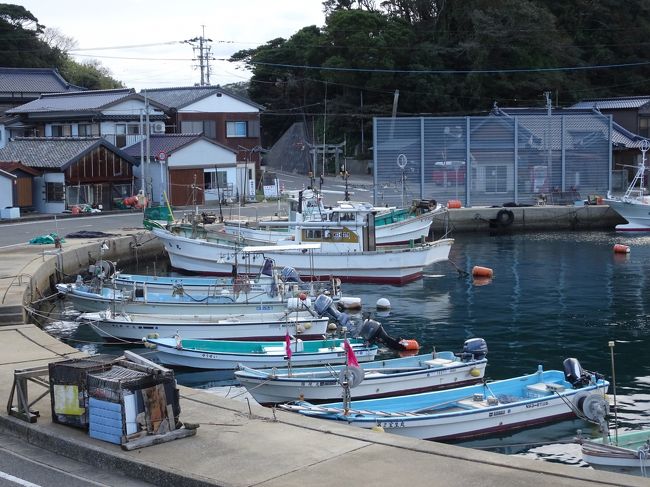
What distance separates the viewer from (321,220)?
3484cm

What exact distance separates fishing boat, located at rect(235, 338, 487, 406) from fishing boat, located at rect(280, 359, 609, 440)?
80 cm

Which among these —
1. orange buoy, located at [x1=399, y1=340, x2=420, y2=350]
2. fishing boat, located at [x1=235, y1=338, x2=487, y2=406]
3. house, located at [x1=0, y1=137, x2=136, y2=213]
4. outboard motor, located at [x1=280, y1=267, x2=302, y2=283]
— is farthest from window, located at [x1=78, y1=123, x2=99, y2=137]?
fishing boat, located at [x1=235, y1=338, x2=487, y2=406]

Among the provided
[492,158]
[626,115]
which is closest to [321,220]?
[492,158]

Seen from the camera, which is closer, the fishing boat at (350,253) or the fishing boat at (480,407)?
the fishing boat at (480,407)

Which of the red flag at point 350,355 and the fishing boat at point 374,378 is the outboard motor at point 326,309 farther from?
the red flag at point 350,355

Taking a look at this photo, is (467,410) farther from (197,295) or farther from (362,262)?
(362,262)

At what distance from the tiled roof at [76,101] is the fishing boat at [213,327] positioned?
31226mm

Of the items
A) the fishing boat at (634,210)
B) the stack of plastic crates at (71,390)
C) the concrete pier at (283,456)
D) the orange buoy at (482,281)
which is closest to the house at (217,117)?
the fishing boat at (634,210)

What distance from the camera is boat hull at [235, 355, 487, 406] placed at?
56.4ft

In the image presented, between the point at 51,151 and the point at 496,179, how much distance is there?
82.6 ft

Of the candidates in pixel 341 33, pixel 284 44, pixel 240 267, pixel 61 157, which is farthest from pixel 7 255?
pixel 284 44

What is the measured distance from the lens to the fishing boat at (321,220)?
35.9 m

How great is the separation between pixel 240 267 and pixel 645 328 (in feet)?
47.2

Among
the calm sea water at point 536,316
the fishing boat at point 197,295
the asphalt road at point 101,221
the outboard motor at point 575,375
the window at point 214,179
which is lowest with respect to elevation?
the calm sea water at point 536,316
